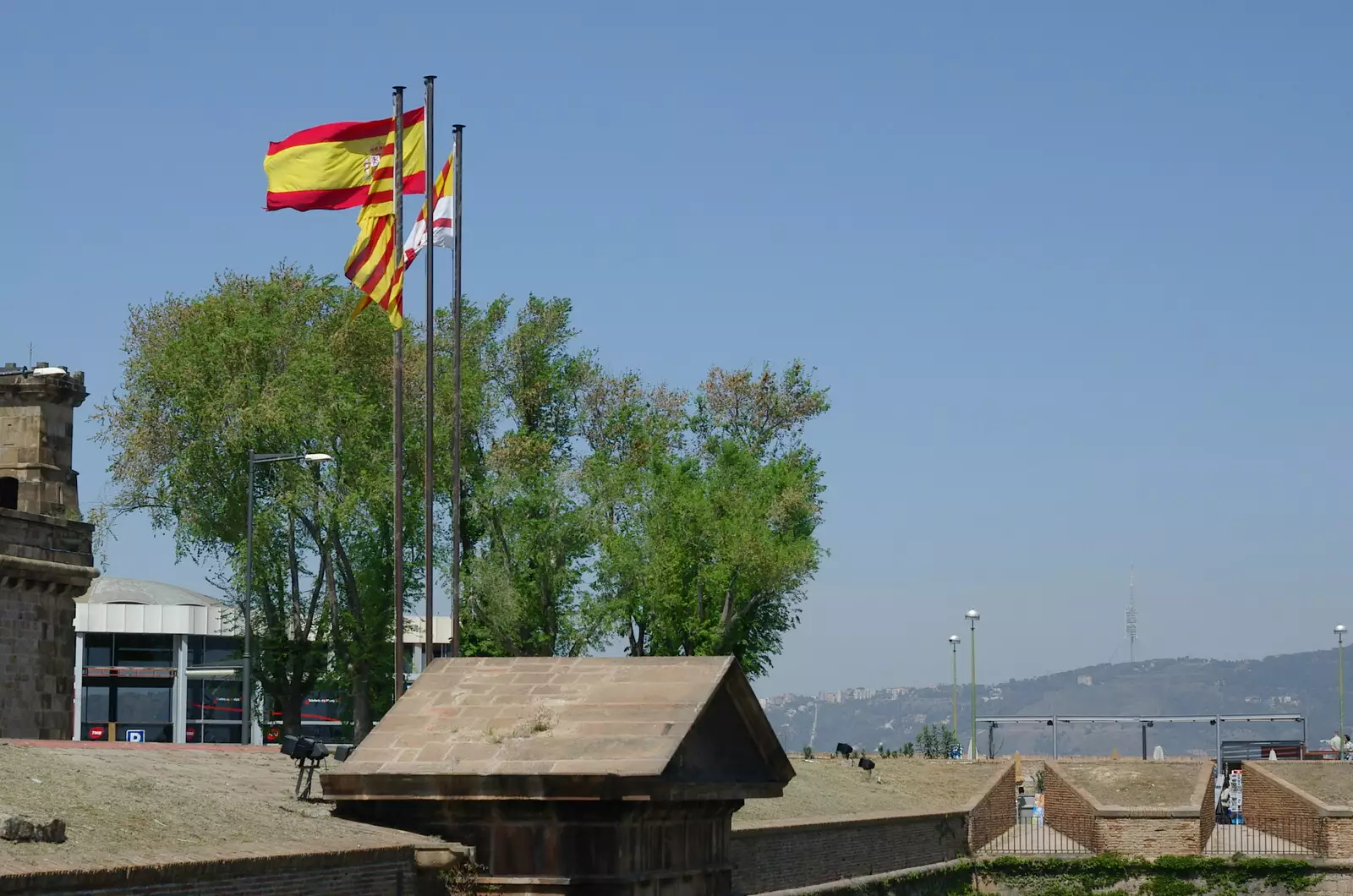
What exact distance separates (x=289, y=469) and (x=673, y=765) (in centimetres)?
3584

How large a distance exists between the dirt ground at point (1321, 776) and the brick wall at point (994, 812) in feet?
25.5

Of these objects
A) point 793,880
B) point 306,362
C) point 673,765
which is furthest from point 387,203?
point 306,362

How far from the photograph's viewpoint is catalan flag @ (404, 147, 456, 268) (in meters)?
31.9

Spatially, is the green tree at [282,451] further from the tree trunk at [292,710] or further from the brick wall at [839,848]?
the brick wall at [839,848]

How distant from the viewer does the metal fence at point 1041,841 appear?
161 ft

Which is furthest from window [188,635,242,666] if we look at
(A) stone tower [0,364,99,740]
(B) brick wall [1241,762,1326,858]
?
(A) stone tower [0,364,99,740]

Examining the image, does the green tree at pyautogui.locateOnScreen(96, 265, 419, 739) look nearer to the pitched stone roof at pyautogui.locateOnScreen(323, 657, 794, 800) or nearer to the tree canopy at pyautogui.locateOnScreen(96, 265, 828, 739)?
the tree canopy at pyautogui.locateOnScreen(96, 265, 828, 739)

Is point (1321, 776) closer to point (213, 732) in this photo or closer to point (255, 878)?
point (255, 878)

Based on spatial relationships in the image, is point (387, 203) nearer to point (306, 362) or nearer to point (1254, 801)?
point (306, 362)

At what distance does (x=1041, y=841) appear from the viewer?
51094 mm

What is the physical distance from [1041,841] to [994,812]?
1.47 m

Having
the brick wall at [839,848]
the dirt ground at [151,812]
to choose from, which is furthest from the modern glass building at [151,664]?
the dirt ground at [151,812]

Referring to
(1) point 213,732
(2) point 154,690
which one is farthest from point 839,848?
(1) point 213,732

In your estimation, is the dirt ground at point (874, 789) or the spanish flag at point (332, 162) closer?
the spanish flag at point (332, 162)
